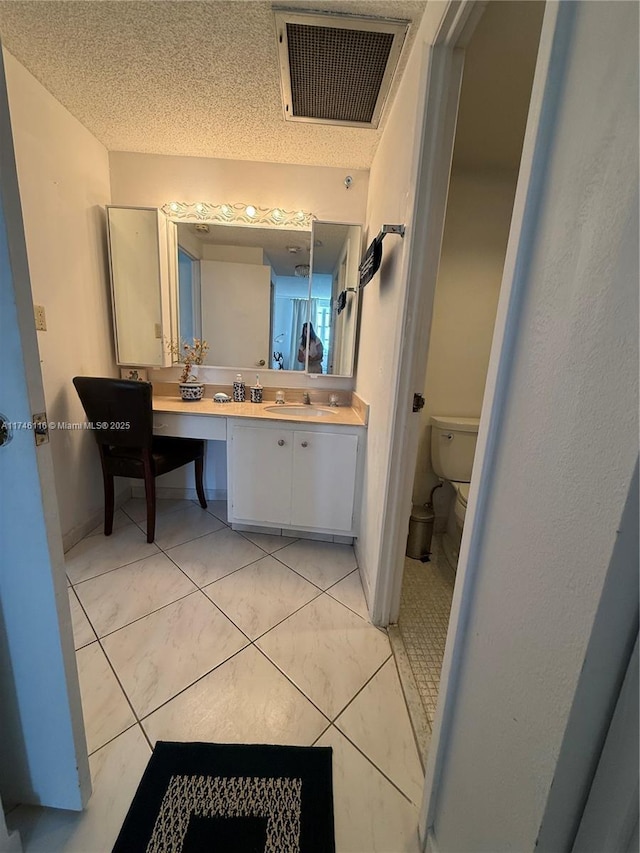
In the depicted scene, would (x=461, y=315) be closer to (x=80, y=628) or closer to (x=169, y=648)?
(x=169, y=648)

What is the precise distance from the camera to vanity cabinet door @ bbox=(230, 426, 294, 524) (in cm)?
184

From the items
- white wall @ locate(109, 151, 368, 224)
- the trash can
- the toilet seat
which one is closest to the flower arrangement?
white wall @ locate(109, 151, 368, 224)

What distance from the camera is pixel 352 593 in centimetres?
160

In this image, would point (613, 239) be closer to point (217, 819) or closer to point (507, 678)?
point (507, 678)

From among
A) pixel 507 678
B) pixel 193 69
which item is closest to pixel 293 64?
pixel 193 69

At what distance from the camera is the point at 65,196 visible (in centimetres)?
169

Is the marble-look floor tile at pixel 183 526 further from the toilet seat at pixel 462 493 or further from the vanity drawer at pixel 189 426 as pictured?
the toilet seat at pixel 462 493

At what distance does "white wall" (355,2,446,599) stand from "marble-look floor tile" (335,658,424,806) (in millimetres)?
378

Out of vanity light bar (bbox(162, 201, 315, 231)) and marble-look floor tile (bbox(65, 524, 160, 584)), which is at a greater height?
vanity light bar (bbox(162, 201, 315, 231))

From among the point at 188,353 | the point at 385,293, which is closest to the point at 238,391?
the point at 188,353

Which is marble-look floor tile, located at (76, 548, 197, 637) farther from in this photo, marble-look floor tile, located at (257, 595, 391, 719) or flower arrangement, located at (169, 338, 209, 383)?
flower arrangement, located at (169, 338, 209, 383)

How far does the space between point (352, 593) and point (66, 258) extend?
2286 millimetres

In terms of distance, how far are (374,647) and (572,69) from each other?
64.2 inches

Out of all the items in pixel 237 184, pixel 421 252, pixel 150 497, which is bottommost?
pixel 150 497
